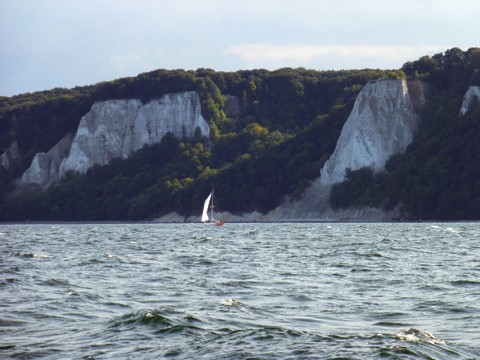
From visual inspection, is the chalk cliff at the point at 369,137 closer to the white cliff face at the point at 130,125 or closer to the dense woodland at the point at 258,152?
the dense woodland at the point at 258,152

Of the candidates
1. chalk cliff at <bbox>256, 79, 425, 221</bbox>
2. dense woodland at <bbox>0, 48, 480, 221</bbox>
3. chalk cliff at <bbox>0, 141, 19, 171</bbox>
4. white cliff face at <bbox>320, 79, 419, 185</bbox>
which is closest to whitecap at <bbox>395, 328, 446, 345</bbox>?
dense woodland at <bbox>0, 48, 480, 221</bbox>

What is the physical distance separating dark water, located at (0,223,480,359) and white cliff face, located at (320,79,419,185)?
91185mm

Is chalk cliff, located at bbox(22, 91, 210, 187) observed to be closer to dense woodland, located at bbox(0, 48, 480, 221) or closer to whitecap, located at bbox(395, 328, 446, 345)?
dense woodland, located at bbox(0, 48, 480, 221)

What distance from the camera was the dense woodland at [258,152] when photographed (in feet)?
423

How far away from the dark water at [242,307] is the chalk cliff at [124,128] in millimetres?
135260

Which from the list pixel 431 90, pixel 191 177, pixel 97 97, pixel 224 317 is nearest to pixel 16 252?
pixel 224 317

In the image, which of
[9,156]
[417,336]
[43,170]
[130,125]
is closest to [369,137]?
[130,125]

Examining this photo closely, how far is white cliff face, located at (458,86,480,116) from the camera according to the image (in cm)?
13425

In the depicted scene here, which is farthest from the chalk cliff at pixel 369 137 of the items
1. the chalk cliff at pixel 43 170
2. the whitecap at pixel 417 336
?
the whitecap at pixel 417 336

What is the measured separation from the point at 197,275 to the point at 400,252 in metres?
16.3

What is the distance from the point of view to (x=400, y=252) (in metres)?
50.1

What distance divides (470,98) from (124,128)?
225 feet

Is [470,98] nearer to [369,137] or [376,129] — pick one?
[376,129]

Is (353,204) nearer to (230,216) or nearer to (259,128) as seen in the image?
(230,216)
